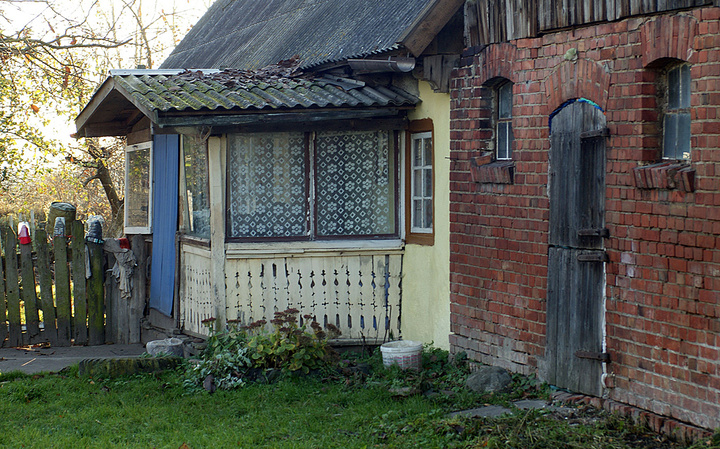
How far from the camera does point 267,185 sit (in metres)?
8.65

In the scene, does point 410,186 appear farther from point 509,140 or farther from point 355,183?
point 509,140

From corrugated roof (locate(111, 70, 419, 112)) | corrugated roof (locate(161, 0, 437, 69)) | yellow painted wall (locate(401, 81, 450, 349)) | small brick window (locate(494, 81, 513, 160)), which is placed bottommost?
yellow painted wall (locate(401, 81, 450, 349))

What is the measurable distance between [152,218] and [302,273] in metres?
3.01

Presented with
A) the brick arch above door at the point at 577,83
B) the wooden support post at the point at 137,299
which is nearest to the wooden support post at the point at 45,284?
the wooden support post at the point at 137,299

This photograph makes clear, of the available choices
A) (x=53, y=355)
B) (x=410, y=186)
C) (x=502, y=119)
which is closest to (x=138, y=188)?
(x=53, y=355)

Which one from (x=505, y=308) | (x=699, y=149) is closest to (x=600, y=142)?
(x=699, y=149)

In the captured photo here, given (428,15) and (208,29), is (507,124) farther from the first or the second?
(208,29)

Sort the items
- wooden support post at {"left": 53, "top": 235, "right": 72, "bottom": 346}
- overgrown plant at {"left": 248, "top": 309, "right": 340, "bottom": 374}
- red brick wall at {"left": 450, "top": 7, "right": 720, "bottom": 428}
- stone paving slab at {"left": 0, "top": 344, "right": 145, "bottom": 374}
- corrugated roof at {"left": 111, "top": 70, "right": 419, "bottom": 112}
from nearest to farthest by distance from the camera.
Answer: red brick wall at {"left": 450, "top": 7, "right": 720, "bottom": 428}
overgrown plant at {"left": 248, "top": 309, "right": 340, "bottom": 374}
corrugated roof at {"left": 111, "top": 70, "right": 419, "bottom": 112}
stone paving slab at {"left": 0, "top": 344, "right": 145, "bottom": 374}
wooden support post at {"left": 53, "top": 235, "right": 72, "bottom": 346}

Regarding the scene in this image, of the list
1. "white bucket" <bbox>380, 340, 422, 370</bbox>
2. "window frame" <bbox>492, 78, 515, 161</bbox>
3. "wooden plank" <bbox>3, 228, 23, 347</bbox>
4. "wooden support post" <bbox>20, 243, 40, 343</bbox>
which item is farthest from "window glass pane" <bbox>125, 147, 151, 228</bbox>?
"window frame" <bbox>492, 78, 515, 161</bbox>

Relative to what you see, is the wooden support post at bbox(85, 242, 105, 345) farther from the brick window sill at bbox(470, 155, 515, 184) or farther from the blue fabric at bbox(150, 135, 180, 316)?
the brick window sill at bbox(470, 155, 515, 184)

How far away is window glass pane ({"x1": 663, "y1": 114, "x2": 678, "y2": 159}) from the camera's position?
5.82 meters

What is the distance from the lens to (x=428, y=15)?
24.7 ft

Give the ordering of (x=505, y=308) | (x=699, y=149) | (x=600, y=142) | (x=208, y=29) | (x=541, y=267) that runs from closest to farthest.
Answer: (x=699, y=149) → (x=600, y=142) → (x=541, y=267) → (x=505, y=308) → (x=208, y=29)

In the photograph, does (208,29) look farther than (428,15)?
Yes
